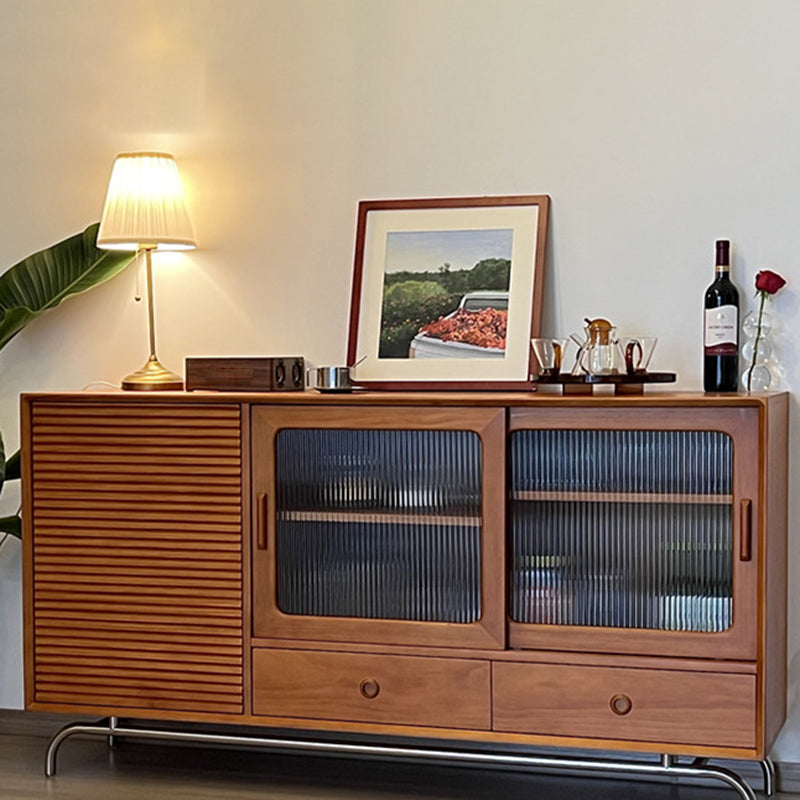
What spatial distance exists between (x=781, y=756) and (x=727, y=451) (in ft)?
2.86

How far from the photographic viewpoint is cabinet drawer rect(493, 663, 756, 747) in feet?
8.87

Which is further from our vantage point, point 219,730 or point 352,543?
point 219,730

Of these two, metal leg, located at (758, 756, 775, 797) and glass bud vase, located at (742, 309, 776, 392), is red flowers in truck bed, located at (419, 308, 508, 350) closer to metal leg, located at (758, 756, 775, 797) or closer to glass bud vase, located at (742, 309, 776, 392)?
glass bud vase, located at (742, 309, 776, 392)

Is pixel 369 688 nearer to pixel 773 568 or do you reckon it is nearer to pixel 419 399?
pixel 419 399

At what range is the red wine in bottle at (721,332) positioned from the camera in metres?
2.96

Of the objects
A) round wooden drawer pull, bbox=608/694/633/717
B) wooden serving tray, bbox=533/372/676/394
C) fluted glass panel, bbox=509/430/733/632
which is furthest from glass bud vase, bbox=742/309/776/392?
round wooden drawer pull, bbox=608/694/633/717

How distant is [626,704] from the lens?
2777 mm

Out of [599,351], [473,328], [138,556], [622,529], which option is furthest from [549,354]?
[138,556]

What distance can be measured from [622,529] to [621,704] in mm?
372

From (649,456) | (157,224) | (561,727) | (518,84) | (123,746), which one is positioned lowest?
(123,746)

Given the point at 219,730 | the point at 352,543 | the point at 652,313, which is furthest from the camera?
the point at 219,730

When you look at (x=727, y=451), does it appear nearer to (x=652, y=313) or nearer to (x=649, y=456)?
(x=649, y=456)

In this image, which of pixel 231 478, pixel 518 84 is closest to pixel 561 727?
pixel 231 478

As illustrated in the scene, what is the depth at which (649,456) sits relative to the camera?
2.79 m
